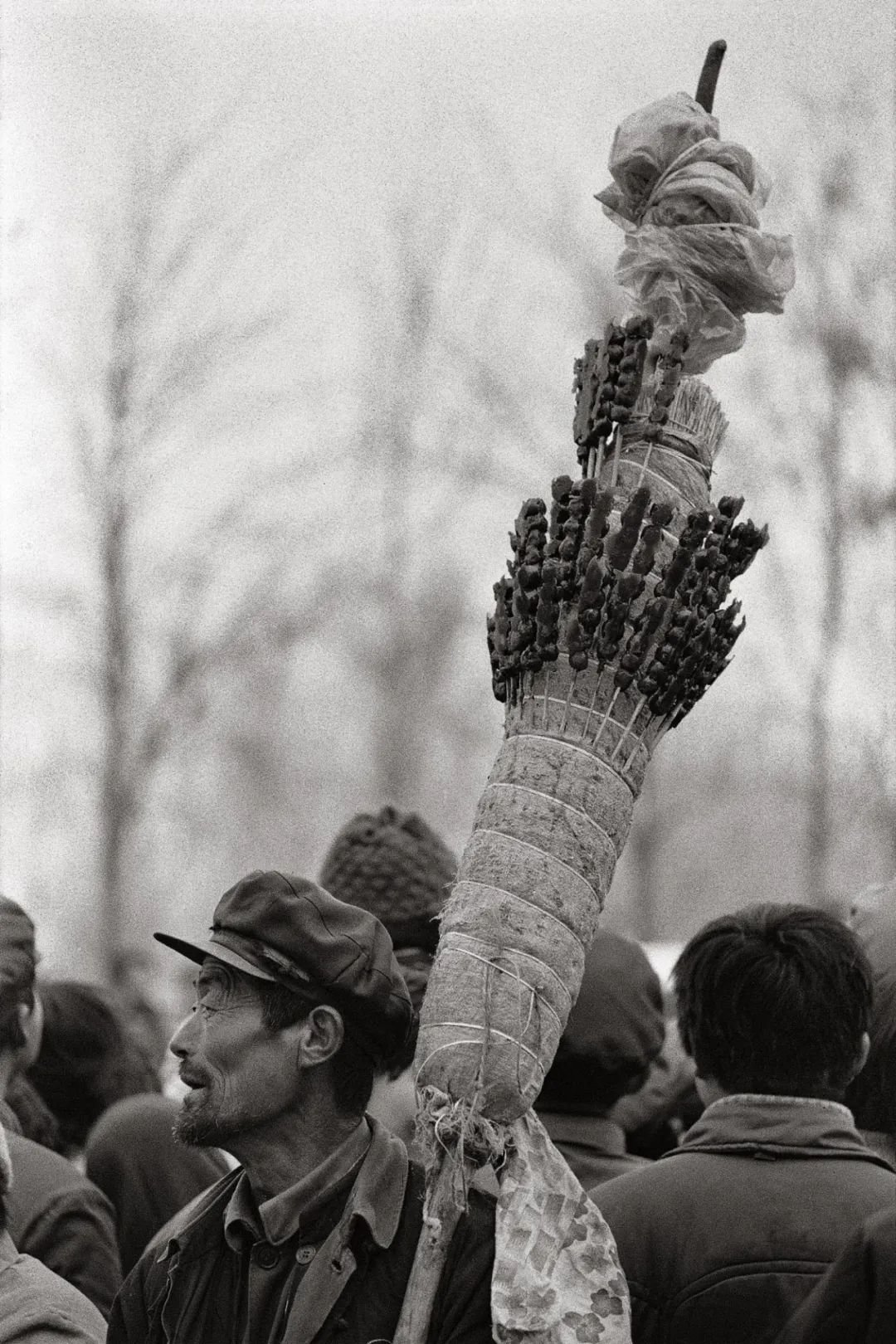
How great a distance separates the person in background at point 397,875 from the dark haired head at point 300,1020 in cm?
140

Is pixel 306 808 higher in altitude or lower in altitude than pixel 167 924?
higher

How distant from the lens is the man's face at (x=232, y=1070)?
142 inches

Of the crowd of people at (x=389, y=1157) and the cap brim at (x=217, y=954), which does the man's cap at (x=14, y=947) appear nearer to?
the crowd of people at (x=389, y=1157)

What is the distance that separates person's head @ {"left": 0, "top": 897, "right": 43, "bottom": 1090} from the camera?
4.94m

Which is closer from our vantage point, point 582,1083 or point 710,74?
point 710,74

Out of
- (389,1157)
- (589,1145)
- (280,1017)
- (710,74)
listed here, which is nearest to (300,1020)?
(280,1017)

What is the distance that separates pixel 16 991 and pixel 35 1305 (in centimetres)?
134

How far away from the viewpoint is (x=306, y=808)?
24.8m

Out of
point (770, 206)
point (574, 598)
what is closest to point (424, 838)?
point (574, 598)

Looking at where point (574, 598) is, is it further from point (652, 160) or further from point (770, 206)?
point (770, 206)

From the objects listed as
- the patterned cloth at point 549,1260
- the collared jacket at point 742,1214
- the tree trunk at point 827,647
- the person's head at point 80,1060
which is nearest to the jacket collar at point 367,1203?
the patterned cloth at point 549,1260

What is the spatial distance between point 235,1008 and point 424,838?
73.4 inches

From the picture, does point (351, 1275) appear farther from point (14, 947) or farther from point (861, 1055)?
point (14, 947)

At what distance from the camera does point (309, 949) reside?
3.65 m
